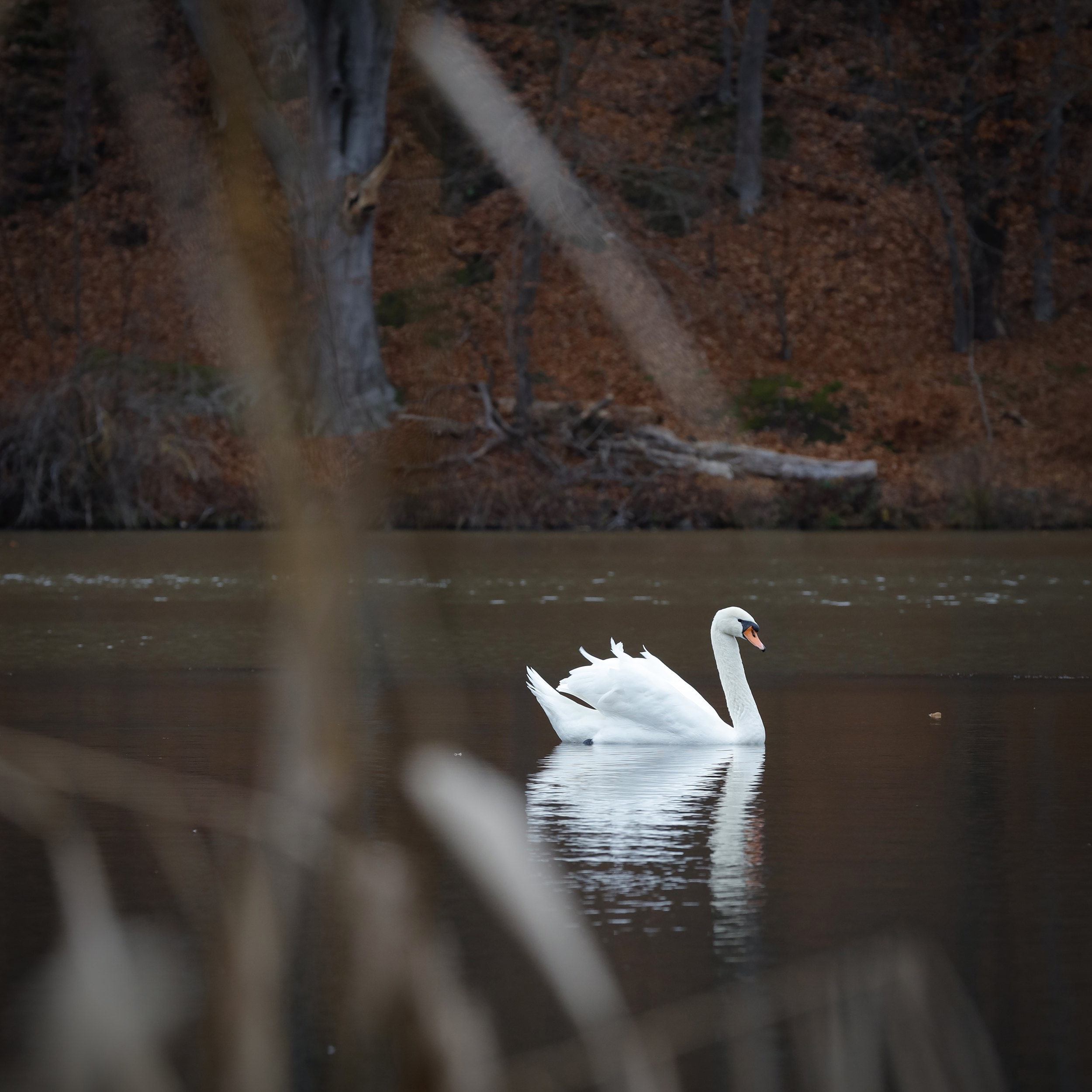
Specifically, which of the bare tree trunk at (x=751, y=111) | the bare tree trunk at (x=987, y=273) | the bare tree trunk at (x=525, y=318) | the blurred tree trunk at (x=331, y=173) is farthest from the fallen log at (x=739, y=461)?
the blurred tree trunk at (x=331, y=173)

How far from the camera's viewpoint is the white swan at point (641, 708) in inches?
372

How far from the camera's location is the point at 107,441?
29.5 m

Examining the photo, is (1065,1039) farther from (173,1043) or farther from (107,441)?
(107,441)

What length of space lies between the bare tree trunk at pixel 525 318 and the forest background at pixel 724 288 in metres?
0.06

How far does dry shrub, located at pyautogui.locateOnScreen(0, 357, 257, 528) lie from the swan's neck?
65.6 feet

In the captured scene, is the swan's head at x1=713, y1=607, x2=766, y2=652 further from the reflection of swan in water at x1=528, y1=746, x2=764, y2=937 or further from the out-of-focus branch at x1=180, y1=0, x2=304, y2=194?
the out-of-focus branch at x1=180, y1=0, x2=304, y2=194

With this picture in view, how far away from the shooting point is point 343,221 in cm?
225

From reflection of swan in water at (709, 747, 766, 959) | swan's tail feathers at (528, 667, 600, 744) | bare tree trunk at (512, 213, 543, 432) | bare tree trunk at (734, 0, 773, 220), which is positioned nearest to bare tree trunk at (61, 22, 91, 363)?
bare tree trunk at (512, 213, 543, 432)

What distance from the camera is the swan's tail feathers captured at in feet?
31.8

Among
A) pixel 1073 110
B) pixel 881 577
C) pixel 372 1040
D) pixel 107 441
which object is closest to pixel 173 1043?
pixel 372 1040

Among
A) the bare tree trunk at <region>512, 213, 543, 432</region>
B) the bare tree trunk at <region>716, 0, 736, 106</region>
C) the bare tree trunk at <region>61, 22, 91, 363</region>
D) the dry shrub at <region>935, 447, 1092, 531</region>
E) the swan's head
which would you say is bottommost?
the dry shrub at <region>935, 447, 1092, 531</region>

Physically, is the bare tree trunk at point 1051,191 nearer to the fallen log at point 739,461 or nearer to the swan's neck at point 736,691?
the fallen log at point 739,461

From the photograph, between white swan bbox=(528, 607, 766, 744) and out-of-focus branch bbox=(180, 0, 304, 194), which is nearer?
out-of-focus branch bbox=(180, 0, 304, 194)

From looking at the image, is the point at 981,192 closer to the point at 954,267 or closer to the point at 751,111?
the point at 954,267
